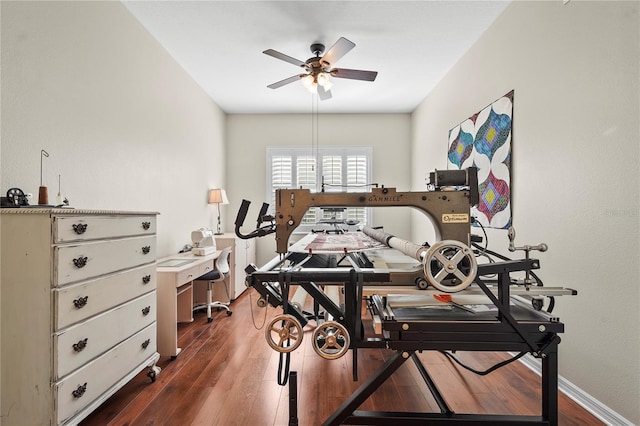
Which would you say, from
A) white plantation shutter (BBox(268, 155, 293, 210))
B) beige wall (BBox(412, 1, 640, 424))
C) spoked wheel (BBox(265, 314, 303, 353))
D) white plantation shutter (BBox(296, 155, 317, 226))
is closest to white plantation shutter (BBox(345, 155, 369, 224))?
white plantation shutter (BBox(296, 155, 317, 226))

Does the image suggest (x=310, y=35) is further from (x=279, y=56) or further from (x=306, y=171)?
(x=306, y=171)

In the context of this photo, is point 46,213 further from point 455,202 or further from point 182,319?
point 182,319

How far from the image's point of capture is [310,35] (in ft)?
9.47

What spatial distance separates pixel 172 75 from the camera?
334 centimetres

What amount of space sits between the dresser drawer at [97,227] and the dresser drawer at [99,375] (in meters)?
0.64

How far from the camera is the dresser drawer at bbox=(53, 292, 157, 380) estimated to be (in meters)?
1.42

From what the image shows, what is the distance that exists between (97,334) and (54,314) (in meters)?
0.28

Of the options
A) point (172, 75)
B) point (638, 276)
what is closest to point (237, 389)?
point (638, 276)

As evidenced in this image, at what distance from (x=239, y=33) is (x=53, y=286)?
8.24 feet

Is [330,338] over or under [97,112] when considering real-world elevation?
under

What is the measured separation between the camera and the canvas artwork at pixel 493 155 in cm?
251

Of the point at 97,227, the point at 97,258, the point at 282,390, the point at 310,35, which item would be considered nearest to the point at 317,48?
the point at 310,35

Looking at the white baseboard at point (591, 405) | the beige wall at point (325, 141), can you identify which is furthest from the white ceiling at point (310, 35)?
the white baseboard at point (591, 405)

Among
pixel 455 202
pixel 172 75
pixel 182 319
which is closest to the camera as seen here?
pixel 455 202
